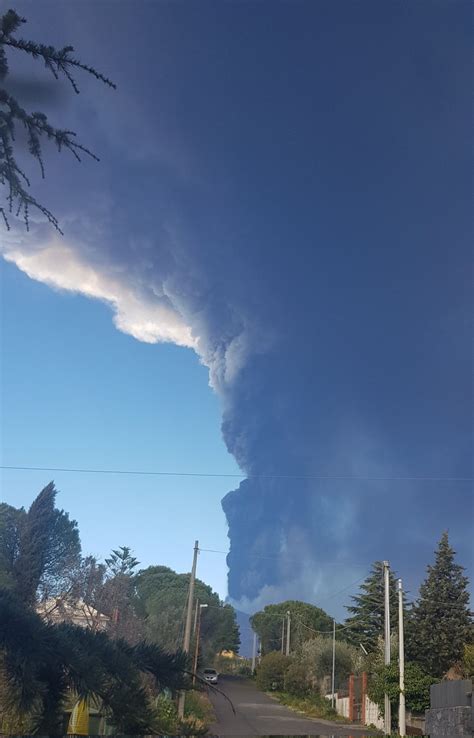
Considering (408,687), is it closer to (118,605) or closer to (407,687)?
(407,687)

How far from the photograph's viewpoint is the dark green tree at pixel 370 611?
6383cm

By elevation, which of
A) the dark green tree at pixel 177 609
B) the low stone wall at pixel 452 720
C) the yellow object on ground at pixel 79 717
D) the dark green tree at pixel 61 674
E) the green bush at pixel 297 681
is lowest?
the green bush at pixel 297 681

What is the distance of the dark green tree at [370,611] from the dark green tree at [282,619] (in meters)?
21.6

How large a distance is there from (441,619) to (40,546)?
85.3 feet

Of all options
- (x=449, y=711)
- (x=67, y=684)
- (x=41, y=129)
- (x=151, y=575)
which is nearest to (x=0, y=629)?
(x=67, y=684)

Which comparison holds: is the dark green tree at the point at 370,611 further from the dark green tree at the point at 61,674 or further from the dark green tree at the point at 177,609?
the dark green tree at the point at 61,674

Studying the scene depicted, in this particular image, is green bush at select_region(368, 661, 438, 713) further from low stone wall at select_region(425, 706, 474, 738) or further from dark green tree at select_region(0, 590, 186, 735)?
dark green tree at select_region(0, 590, 186, 735)

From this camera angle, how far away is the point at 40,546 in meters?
45.2

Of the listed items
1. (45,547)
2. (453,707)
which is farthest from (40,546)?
(453,707)

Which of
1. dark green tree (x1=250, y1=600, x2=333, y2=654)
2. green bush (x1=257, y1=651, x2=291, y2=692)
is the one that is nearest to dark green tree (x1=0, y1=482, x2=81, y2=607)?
green bush (x1=257, y1=651, x2=291, y2=692)

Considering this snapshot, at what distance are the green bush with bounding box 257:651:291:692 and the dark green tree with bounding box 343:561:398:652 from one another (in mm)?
7073

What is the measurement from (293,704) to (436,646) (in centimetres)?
1310

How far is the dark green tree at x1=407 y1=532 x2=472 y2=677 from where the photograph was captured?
40.6 m

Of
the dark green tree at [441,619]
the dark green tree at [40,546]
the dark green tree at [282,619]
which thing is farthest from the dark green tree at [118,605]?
the dark green tree at [282,619]
